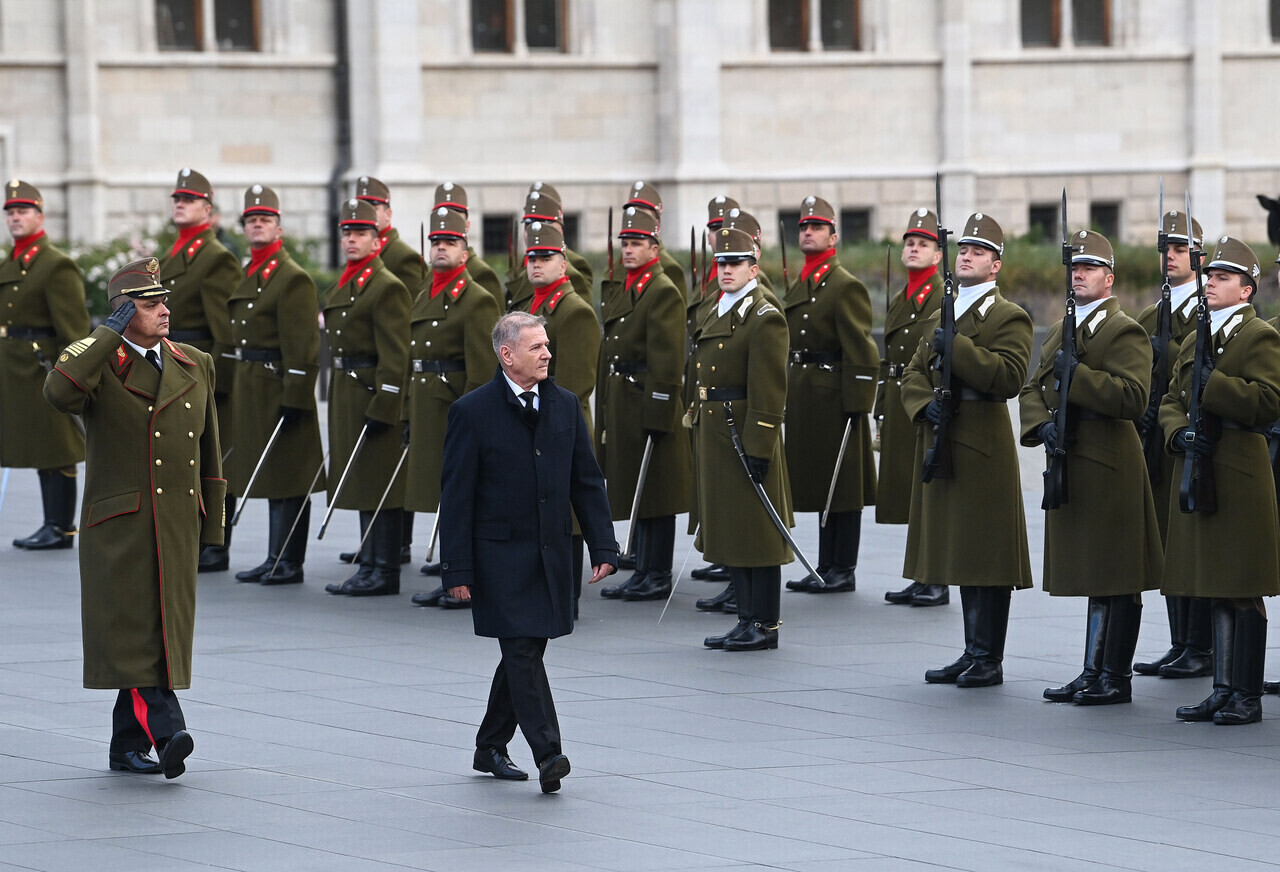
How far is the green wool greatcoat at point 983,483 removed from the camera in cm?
878

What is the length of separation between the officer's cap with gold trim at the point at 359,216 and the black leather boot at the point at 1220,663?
5.10 m

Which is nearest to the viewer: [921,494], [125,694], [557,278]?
[125,694]

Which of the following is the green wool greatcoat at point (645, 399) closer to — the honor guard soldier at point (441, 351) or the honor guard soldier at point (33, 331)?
the honor guard soldier at point (441, 351)

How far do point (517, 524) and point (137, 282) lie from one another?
163 cm

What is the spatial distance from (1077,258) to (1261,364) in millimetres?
908

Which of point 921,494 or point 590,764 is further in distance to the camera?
point 921,494

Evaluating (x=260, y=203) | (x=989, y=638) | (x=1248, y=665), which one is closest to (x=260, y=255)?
(x=260, y=203)

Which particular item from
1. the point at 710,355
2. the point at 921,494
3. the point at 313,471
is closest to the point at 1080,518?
the point at 921,494

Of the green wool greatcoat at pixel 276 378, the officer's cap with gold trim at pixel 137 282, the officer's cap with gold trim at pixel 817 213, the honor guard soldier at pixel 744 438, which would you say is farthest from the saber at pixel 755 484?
the officer's cap with gold trim at pixel 137 282

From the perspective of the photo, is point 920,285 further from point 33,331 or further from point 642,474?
point 33,331

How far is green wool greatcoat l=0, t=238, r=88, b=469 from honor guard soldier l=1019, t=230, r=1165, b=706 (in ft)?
21.2

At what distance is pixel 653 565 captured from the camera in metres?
11.4

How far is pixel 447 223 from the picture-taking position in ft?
36.4

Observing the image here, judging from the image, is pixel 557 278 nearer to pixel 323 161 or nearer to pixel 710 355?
pixel 710 355
